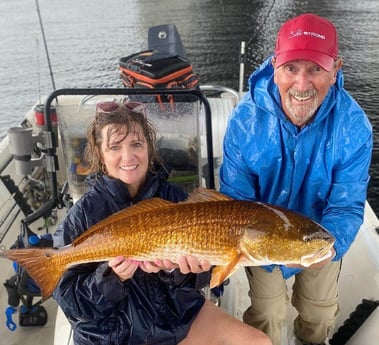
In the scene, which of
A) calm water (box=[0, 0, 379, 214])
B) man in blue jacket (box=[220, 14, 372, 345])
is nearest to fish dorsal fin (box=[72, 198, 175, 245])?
man in blue jacket (box=[220, 14, 372, 345])

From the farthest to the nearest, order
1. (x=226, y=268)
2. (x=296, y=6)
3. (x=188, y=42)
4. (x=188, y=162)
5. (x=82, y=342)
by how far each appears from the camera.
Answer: (x=296, y=6) → (x=188, y=42) → (x=188, y=162) → (x=82, y=342) → (x=226, y=268)

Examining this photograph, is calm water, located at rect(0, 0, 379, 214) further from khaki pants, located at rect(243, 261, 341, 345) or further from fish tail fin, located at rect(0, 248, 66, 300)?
fish tail fin, located at rect(0, 248, 66, 300)

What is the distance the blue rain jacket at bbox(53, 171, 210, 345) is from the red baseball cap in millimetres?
1155

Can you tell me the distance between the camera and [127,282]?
2471 millimetres

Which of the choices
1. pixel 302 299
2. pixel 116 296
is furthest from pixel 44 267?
pixel 302 299

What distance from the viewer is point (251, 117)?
9.05ft

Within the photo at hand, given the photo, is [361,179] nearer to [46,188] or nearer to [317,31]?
[317,31]

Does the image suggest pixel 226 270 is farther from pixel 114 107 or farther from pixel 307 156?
pixel 114 107

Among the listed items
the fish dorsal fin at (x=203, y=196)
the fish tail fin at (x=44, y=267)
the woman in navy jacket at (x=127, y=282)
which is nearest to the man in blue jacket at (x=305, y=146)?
the woman in navy jacket at (x=127, y=282)

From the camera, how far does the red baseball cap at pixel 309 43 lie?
2.48 metres

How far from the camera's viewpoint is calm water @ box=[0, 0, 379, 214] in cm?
1612

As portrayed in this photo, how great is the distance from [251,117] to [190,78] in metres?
1.55

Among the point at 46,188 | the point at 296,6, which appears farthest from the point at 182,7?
the point at 46,188

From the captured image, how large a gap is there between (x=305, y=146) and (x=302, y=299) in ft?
3.92
